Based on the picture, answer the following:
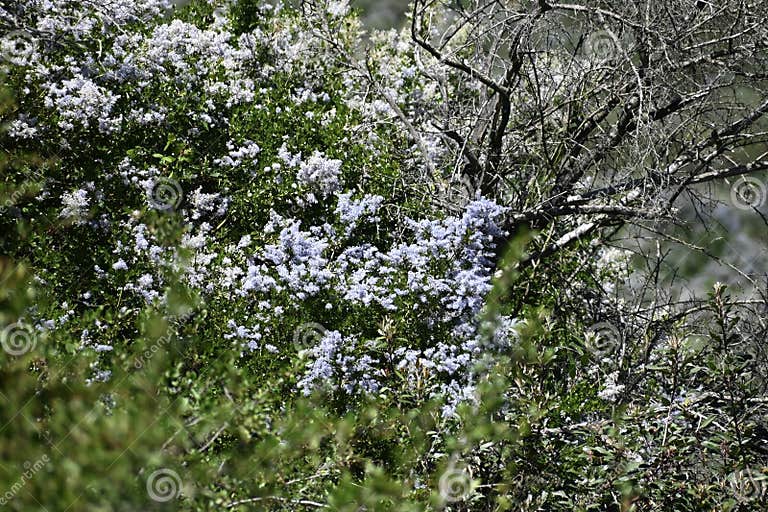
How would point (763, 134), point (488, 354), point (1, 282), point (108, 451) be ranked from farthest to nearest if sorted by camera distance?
point (763, 134)
point (488, 354)
point (1, 282)
point (108, 451)

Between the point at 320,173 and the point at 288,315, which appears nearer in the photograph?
the point at 288,315

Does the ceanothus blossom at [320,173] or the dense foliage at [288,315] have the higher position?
the ceanothus blossom at [320,173]

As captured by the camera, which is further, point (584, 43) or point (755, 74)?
point (584, 43)

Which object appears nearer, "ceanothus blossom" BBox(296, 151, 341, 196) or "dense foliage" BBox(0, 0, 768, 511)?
"dense foliage" BBox(0, 0, 768, 511)

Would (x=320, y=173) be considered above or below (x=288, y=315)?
above

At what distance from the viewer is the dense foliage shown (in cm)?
222

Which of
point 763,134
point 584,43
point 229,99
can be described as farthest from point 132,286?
point 763,134

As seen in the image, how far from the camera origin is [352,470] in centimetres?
311

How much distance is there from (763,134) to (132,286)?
139 inches

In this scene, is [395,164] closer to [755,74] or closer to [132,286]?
[132,286]

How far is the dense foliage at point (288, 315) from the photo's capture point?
2.22 meters

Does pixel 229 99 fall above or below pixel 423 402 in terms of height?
above

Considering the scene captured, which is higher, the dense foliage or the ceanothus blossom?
the ceanothus blossom

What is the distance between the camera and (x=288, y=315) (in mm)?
4004
